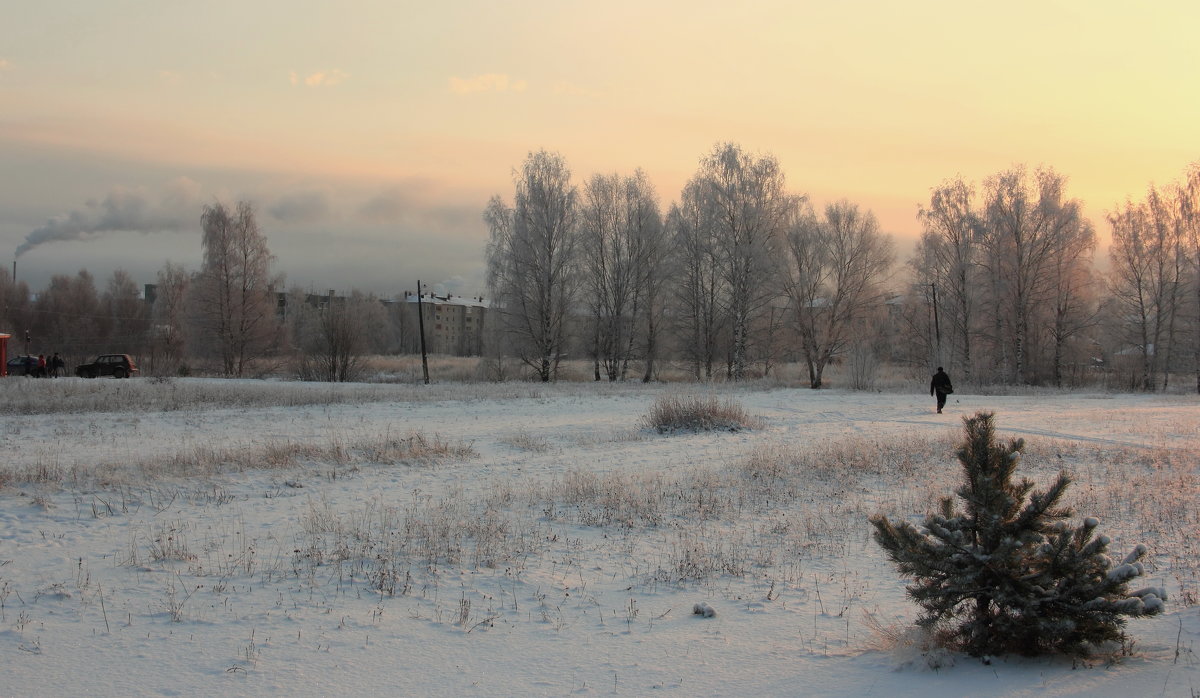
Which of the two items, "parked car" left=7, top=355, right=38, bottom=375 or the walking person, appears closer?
the walking person

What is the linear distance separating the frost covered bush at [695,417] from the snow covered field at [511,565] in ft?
7.75

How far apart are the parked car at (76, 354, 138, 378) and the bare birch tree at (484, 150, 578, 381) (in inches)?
991

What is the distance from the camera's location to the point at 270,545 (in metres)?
7.30

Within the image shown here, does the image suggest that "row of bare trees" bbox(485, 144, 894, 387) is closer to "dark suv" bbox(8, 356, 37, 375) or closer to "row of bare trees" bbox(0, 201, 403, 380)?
"row of bare trees" bbox(0, 201, 403, 380)

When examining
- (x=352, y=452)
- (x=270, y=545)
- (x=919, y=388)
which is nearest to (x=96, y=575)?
(x=270, y=545)

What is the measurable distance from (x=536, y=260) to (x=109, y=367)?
29.6 m

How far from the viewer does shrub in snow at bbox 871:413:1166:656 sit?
3.96m

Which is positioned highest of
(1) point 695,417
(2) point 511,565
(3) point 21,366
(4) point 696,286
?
(4) point 696,286

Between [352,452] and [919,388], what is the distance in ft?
101

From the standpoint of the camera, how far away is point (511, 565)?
6.74 m

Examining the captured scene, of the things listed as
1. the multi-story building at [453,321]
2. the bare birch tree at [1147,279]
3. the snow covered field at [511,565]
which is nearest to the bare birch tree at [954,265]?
the bare birch tree at [1147,279]

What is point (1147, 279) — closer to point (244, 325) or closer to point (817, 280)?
point (817, 280)

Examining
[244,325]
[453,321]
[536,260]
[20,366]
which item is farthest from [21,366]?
[453,321]

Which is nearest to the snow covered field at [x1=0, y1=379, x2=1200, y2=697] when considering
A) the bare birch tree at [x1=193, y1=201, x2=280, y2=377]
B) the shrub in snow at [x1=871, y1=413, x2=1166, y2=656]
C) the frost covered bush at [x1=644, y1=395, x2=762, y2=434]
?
the shrub in snow at [x1=871, y1=413, x2=1166, y2=656]
